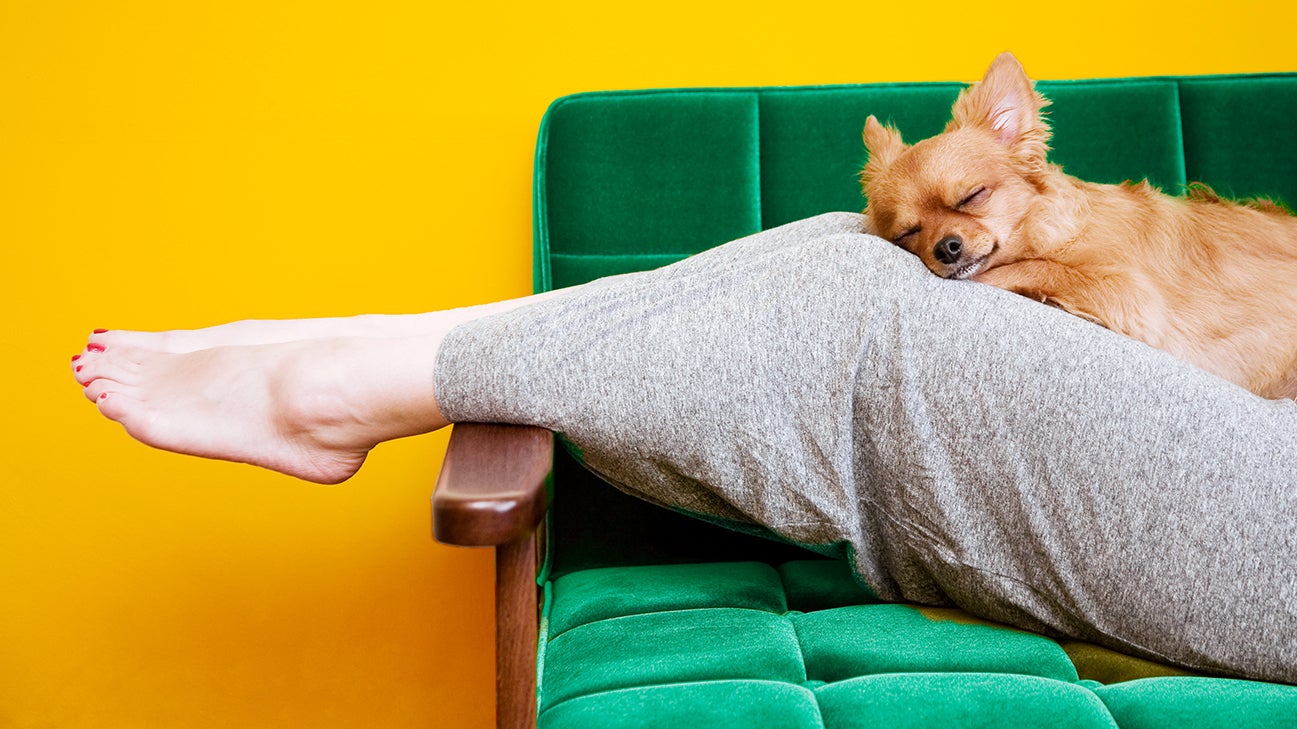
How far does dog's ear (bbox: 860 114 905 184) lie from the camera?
166cm

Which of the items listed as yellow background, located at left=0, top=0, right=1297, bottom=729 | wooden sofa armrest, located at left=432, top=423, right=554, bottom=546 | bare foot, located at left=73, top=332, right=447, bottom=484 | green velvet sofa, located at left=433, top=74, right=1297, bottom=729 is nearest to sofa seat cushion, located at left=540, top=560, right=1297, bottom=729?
green velvet sofa, located at left=433, top=74, right=1297, bottom=729

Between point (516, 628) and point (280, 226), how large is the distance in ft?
5.17

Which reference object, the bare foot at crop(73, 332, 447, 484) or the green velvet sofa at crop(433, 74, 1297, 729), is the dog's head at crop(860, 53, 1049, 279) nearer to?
the green velvet sofa at crop(433, 74, 1297, 729)

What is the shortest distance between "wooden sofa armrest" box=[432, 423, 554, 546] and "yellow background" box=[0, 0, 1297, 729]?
1.25 meters

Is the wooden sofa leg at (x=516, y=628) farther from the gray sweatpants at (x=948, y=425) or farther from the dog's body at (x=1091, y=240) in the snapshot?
the dog's body at (x=1091, y=240)

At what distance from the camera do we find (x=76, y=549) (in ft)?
7.34

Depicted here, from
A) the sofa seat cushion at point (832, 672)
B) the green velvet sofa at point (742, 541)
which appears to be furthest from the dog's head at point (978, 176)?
the sofa seat cushion at point (832, 672)

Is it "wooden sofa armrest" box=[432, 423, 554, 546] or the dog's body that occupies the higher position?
the dog's body

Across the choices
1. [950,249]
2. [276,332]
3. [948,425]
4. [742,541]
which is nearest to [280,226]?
[276,332]

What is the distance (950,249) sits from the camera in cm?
144

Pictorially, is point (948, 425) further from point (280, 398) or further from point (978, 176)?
point (280, 398)

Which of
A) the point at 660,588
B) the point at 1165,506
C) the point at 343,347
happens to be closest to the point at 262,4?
the point at 343,347

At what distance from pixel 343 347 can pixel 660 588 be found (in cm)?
57

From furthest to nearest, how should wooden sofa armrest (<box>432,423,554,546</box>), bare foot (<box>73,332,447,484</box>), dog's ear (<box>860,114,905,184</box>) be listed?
dog's ear (<box>860,114,905,184</box>)
bare foot (<box>73,332,447,484</box>)
wooden sofa armrest (<box>432,423,554,546</box>)
